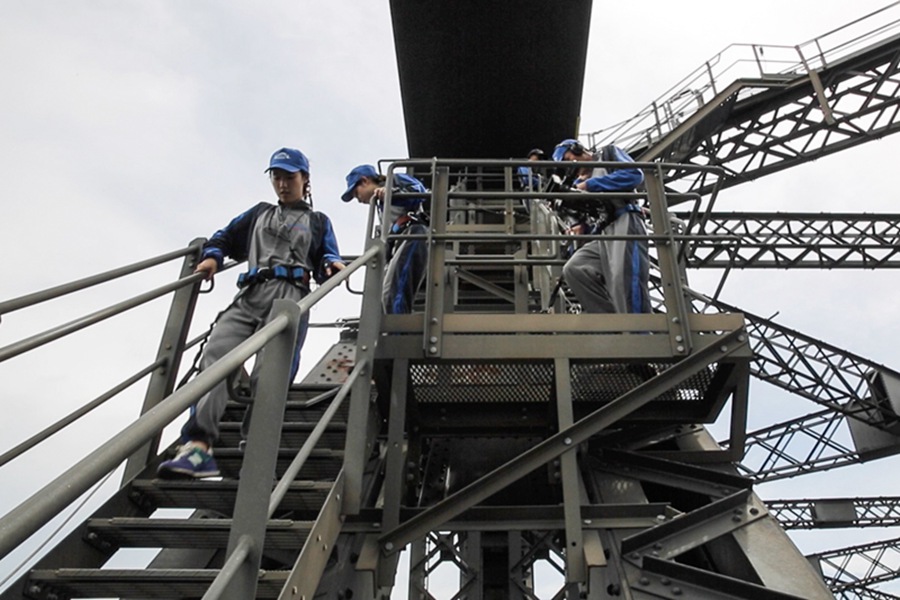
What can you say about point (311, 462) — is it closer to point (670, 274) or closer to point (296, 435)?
point (296, 435)

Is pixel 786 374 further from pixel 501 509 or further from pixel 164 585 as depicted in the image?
pixel 164 585

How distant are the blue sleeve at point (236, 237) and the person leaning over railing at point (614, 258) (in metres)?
2.20

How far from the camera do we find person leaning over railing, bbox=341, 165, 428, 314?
493 centimetres

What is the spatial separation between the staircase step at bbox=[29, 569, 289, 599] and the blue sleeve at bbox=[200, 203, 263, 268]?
1941 millimetres

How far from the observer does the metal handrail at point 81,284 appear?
229 centimetres

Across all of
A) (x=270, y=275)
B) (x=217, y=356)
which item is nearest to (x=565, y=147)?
(x=270, y=275)

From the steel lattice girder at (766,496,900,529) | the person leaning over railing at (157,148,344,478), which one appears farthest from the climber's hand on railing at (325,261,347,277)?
the steel lattice girder at (766,496,900,529)

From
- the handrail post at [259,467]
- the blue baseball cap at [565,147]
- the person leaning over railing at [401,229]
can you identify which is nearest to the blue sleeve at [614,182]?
the blue baseball cap at [565,147]

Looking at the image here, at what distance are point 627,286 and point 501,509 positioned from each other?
166 cm

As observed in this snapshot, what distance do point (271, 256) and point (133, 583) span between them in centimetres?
185

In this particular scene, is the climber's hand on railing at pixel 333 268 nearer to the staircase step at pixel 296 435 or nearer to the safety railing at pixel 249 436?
the safety railing at pixel 249 436

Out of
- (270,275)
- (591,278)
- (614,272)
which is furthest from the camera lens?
(591,278)

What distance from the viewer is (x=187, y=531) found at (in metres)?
2.71

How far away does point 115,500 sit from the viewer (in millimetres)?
3029
